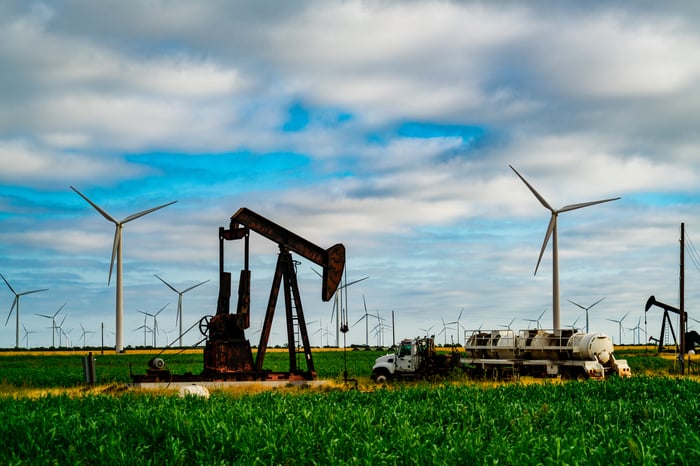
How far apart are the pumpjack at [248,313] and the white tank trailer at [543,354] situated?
333 inches

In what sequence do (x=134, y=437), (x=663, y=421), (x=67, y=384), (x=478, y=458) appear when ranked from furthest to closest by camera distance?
(x=67, y=384)
(x=663, y=421)
(x=134, y=437)
(x=478, y=458)

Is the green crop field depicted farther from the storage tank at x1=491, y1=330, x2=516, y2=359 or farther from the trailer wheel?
the storage tank at x1=491, y1=330, x2=516, y2=359

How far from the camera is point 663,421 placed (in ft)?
50.8

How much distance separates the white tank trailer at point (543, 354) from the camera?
3209 cm

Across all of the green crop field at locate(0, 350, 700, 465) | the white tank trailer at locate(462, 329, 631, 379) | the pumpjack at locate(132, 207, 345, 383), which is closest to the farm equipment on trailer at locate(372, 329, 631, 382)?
the white tank trailer at locate(462, 329, 631, 379)

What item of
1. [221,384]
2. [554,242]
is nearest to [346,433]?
[221,384]

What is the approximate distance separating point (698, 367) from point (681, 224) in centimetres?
897

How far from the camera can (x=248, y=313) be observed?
2733 centimetres

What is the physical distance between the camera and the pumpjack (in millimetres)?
26578

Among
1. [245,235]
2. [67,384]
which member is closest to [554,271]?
[245,235]

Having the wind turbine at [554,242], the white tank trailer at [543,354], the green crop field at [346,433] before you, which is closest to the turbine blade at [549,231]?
the wind turbine at [554,242]

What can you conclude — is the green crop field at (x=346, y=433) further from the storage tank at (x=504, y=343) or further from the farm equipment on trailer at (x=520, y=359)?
the storage tank at (x=504, y=343)

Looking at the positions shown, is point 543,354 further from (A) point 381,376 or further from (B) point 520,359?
(A) point 381,376

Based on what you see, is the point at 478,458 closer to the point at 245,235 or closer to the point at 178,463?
the point at 178,463
